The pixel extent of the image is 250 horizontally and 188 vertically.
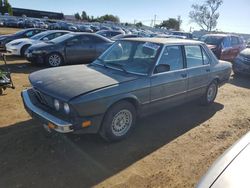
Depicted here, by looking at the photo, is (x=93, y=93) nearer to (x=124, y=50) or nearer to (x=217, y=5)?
(x=124, y=50)

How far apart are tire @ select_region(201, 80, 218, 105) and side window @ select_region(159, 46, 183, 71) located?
4.97ft

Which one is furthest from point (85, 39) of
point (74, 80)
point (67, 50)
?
point (74, 80)

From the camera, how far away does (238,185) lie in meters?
1.84

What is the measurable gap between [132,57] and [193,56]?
161 centimetres

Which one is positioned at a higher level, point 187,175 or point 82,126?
point 82,126

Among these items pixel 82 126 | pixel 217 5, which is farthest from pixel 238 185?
pixel 217 5

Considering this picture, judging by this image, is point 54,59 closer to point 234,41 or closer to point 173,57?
point 173,57

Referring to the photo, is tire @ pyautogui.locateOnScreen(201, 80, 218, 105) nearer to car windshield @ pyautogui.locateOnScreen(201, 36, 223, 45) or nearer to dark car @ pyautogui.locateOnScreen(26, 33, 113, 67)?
dark car @ pyautogui.locateOnScreen(26, 33, 113, 67)

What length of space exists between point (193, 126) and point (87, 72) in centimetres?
248

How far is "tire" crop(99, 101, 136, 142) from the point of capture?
12.9 feet

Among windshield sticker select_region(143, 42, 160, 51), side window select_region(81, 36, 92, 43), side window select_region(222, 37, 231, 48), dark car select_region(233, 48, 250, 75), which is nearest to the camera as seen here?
windshield sticker select_region(143, 42, 160, 51)

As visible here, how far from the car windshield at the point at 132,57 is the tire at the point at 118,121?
29.4 inches

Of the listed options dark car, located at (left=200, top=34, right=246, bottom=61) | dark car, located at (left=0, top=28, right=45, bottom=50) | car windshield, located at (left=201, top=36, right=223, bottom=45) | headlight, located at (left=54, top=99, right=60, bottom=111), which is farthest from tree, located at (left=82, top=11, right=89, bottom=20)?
headlight, located at (left=54, top=99, right=60, bottom=111)

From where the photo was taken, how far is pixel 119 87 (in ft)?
13.0
